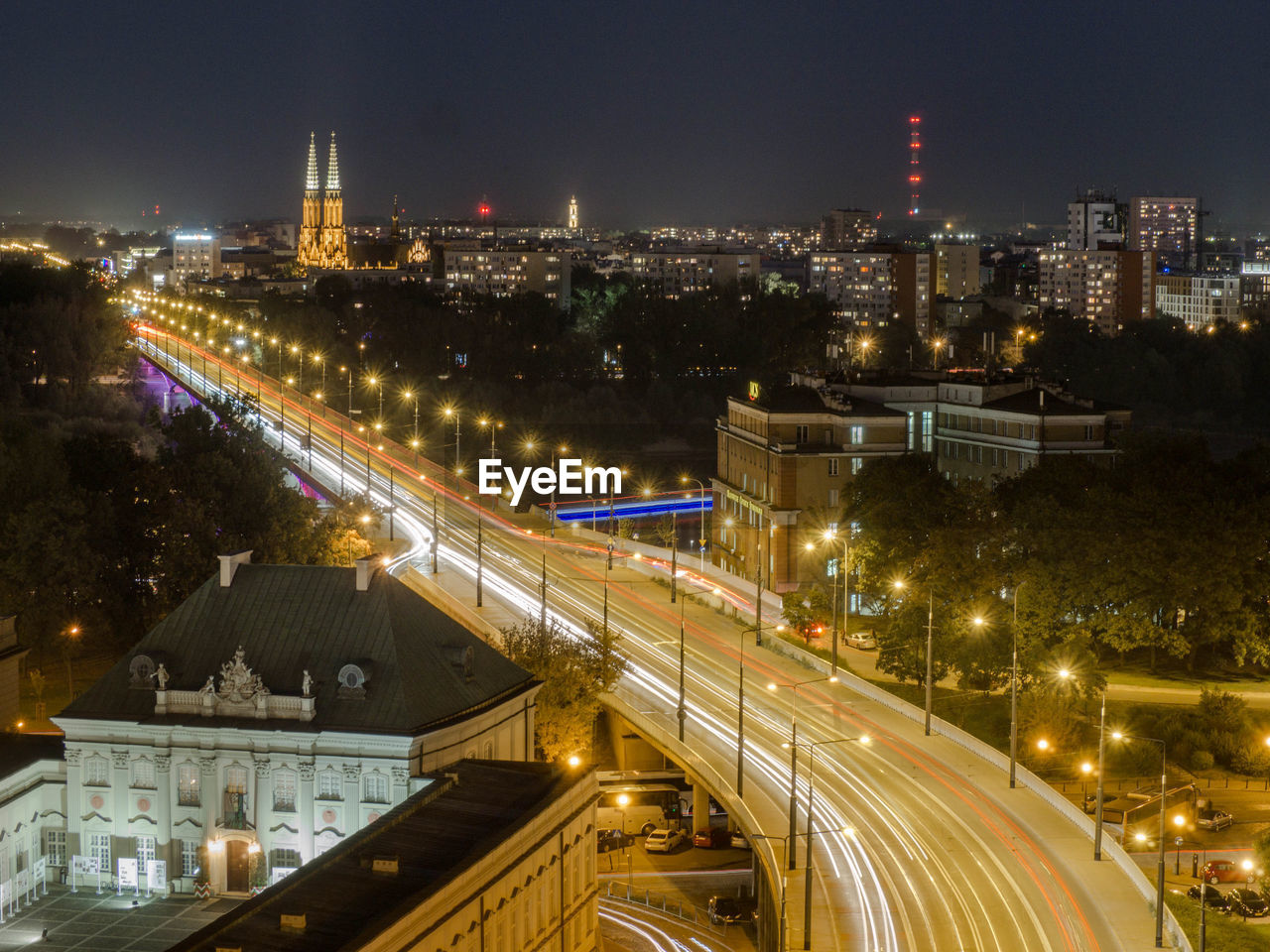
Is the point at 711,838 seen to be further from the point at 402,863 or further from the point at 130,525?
the point at 130,525

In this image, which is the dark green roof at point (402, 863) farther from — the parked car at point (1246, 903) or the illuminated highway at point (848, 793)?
the parked car at point (1246, 903)

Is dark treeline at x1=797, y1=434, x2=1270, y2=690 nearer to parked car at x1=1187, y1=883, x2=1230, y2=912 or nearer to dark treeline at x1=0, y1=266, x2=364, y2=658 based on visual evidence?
parked car at x1=1187, y1=883, x2=1230, y2=912

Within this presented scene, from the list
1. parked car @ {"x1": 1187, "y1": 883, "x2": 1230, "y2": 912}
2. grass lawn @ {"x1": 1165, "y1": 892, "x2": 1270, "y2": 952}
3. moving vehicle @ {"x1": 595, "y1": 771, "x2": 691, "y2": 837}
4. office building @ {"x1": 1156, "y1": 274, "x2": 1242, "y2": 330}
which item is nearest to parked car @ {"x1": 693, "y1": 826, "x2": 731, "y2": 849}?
moving vehicle @ {"x1": 595, "y1": 771, "x2": 691, "y2": 837}

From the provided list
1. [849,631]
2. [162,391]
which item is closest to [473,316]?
[162,391]

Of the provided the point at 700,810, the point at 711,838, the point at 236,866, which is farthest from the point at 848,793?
the point at 236,866

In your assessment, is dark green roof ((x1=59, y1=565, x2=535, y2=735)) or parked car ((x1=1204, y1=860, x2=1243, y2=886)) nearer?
dark green roof ((x1=59, y1=565, x2=535, y2=735))

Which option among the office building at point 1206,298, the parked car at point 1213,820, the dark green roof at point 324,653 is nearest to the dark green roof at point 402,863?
the dark green roof at point 324,653
